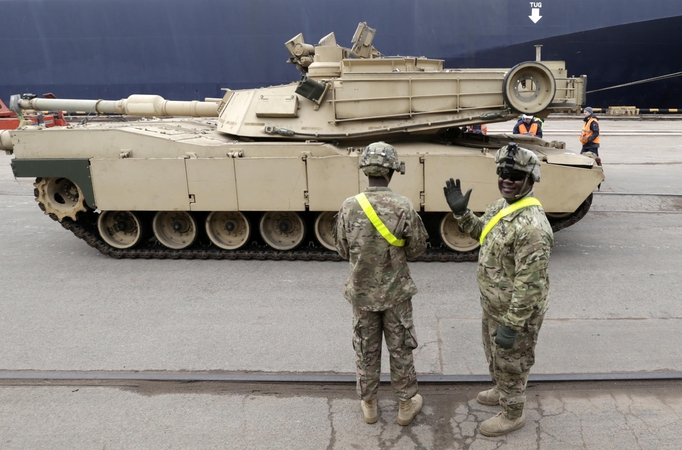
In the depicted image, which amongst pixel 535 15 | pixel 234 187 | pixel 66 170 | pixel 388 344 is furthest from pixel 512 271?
pixel 535 15

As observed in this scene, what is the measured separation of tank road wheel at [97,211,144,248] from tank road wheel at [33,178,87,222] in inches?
14.4

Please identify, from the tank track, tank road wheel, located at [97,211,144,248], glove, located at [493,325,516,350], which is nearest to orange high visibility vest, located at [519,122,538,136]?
the tank track

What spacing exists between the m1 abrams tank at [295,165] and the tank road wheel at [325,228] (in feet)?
0.05

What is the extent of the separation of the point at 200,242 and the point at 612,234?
6535mm

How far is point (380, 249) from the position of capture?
389 centimetres

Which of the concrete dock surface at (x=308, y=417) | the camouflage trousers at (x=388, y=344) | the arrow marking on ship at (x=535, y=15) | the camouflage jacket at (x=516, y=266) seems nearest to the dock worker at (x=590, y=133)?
the concrete dock surface at (x=308, y=417)

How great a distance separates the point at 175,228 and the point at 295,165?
84.9 inches

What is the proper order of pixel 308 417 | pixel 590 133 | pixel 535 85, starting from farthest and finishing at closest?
pixel 590 133, pixel 535 85, pixel 308 417

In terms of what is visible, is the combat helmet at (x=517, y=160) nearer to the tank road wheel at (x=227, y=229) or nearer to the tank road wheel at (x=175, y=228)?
the tank road wheel at (x=227, y=229)

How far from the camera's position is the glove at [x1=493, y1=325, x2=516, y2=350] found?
3.53 meters

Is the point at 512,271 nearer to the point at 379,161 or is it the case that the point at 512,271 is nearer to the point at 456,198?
the point at 456,198

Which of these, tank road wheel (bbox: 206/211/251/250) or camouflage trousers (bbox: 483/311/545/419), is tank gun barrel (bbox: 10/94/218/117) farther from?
camouflage trousers (bbox: 483/311/545/419)

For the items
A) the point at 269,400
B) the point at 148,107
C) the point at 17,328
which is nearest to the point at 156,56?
the point at 148,107

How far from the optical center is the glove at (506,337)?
3525 millimetres
